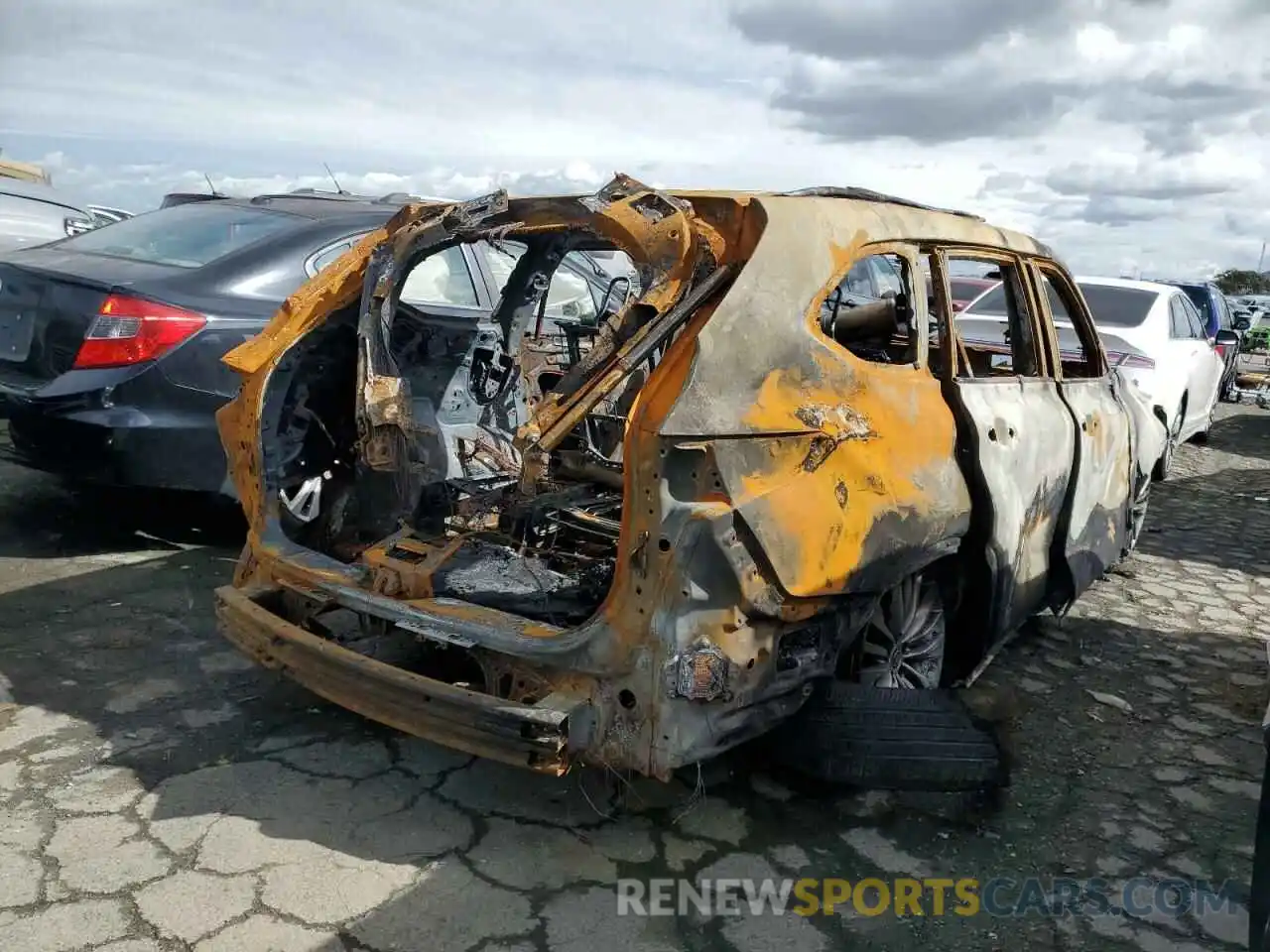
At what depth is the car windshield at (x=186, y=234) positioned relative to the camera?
16.8ft

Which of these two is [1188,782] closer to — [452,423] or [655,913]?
[655,913]

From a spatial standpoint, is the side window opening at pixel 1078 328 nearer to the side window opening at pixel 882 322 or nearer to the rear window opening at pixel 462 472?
the side window opening at pixel 882 322

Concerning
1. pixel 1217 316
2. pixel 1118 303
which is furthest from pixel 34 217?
pixel 1217 316

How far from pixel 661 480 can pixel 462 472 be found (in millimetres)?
1800

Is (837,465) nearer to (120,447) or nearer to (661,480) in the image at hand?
(661,480)

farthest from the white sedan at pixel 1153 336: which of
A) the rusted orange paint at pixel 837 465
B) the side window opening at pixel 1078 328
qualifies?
the rusted orange paint at pixel 837 465

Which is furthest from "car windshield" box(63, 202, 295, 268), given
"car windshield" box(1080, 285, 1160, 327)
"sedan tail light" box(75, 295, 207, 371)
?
"car windshield" box(1080, 285, 1160, 327)

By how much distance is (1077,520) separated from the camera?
13.6 feet

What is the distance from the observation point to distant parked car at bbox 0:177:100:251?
9047 mm

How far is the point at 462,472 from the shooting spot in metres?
4.20

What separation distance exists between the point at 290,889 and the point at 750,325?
6.25 feet

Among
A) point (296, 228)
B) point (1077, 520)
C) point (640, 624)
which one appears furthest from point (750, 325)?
point (296, 228)

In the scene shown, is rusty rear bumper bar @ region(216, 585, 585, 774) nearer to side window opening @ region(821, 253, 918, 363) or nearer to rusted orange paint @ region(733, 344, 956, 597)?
rusted orange paint @ region(733, 344, 956, 597)

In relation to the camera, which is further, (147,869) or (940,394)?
(940,394)
